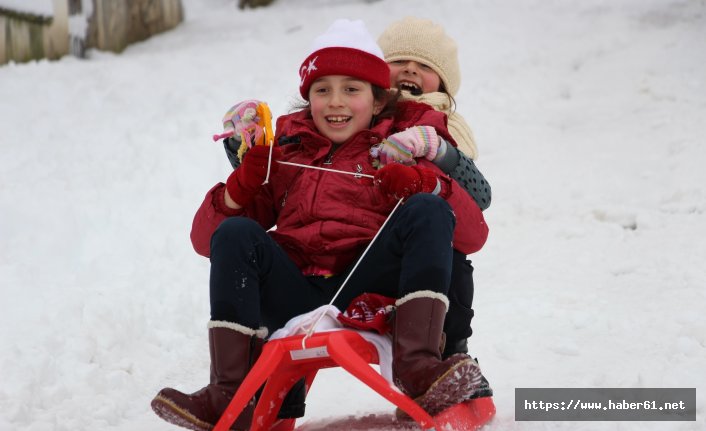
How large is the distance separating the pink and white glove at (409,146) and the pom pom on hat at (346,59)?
0.28 metres

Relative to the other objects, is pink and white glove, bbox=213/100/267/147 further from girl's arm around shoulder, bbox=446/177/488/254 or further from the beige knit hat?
the beige knit hat

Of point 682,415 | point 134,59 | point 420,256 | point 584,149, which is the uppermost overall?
point 134,59

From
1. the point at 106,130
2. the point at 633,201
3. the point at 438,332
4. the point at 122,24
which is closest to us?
the point at 438,332

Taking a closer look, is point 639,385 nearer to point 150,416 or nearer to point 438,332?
point 438,332

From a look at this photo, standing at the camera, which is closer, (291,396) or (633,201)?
(291,396)

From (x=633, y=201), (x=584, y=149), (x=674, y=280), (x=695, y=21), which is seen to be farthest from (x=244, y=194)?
(x=695, y=21)

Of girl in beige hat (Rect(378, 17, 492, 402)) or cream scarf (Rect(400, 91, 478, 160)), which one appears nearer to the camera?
girl in beige hat (Rect(378, 17, 492, 402))

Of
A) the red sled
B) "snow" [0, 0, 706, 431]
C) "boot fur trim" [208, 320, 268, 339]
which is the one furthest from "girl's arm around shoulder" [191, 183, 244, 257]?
"snow" [0, 0, 706, 431]

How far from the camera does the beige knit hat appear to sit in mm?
3975

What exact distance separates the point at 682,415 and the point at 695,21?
7.39 m

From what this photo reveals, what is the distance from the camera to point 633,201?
6.20m

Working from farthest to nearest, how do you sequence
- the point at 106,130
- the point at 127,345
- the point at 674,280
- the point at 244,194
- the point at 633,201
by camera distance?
1. the point at 106,130
2. the point at 633,201
3. the point at 674,280
4. the point at 127,345
5. the point at 244,194

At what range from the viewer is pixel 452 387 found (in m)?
2.59

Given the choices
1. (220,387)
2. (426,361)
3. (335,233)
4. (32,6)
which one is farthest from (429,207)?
(32,6)
